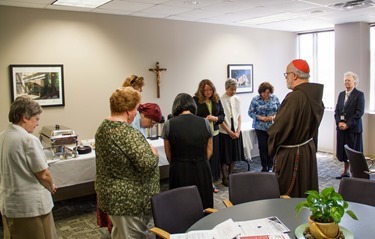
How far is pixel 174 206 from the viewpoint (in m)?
2.34

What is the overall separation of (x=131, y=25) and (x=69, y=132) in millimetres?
2039

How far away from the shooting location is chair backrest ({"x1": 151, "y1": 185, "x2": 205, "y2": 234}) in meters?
2.24

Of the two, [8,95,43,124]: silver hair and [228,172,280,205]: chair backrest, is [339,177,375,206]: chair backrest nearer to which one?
[228,172,280,205]: chair backrest

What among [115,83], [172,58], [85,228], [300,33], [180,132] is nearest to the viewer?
[180,132]

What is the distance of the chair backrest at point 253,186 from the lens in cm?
267

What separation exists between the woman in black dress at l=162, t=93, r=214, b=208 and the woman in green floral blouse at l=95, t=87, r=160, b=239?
53 centimetres

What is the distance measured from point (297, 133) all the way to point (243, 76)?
13.0 feet

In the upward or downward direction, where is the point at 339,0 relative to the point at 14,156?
upward

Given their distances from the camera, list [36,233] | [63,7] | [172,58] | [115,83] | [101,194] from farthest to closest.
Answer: [172,58] → [115,83] → [63,7] → [36,233] → [101,194]

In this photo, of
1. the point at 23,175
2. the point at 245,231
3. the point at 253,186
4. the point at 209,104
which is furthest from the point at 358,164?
the point at 23,175

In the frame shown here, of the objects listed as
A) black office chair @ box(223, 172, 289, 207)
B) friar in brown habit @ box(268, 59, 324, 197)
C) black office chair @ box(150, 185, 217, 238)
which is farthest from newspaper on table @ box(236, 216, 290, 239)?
friar in brown habit @ box(268, 59, 324, 197)

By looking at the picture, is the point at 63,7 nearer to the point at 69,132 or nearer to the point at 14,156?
the point at 69,132

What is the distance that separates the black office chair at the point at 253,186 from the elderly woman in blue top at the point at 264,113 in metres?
2.72

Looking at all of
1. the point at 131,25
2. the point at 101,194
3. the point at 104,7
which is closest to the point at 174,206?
the point at 101,194
